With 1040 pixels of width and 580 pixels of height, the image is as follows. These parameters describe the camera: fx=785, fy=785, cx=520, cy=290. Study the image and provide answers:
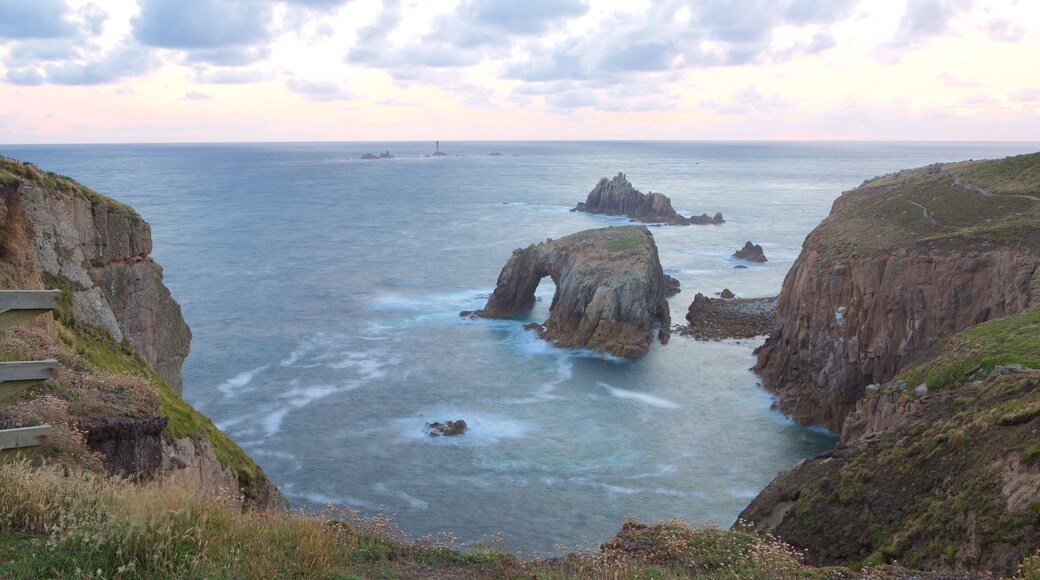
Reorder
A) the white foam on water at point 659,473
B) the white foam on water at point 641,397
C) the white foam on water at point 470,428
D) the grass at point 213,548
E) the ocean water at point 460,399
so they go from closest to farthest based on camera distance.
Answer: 1. the grass at point 213,548
2. the ocean water at point 460,399
3. the white foam on water at point 659,473
4. the white foam on water at point 470,428
5. the white foam on water at point 641,397

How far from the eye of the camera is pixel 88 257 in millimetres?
23781

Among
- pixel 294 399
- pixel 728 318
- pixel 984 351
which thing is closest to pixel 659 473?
pixel 984 351

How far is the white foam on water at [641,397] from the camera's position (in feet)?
151

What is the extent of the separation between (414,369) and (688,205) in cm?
10992

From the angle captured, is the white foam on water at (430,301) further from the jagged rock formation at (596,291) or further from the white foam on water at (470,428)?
the white foam on water at (470,428)

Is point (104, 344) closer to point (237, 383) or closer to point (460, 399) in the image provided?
point (460, 399)

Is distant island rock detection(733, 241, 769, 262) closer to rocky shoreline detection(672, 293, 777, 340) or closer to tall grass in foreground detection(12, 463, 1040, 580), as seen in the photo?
rocky shoreline detection(672, 293, 777, 340)

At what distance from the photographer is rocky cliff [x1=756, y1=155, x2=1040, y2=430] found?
127ft

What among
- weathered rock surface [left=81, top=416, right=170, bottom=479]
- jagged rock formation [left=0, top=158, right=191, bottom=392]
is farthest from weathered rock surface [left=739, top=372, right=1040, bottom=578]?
jagged rock formation [left=0, top=158, right=191, bottom=392]

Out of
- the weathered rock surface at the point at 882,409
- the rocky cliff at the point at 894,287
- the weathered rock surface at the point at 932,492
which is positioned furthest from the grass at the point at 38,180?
the rocky cliff at the point at 894,287

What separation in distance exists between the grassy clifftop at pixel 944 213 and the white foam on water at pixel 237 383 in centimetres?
3639

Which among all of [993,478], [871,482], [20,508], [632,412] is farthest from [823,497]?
[632,412]

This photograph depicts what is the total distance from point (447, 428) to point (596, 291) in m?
21.8

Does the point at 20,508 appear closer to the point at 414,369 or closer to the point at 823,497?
the point at 823,497
